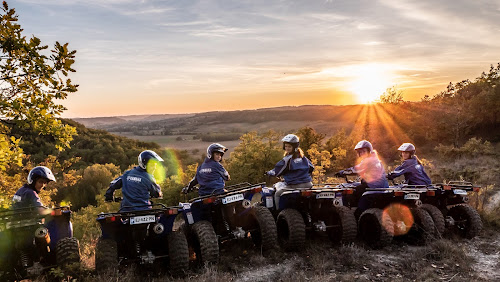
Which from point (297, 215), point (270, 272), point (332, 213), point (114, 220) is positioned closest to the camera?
point (114, 220)

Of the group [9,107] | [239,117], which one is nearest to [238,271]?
[9,107]

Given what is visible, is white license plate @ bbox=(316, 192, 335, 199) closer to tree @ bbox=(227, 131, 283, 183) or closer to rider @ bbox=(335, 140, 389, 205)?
rider @ bbox=(335, 140, 389, 205)

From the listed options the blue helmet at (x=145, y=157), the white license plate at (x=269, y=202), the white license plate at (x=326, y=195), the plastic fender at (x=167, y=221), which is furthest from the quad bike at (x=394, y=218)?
the blue helmet at (x=145, y=157)

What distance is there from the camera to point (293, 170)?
9086mm

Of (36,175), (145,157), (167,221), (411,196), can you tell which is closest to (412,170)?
(411,196)

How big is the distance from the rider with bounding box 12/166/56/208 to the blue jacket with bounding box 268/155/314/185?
4.92m

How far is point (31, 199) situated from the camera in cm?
697

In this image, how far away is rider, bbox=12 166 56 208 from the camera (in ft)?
22.7

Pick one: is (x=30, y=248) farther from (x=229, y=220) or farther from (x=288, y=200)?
(x=288, y=200)

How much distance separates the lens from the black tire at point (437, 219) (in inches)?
346

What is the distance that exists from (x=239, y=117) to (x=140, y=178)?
149 meters

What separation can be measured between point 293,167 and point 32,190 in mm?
5662

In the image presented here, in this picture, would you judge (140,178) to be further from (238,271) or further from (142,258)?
(238,271)

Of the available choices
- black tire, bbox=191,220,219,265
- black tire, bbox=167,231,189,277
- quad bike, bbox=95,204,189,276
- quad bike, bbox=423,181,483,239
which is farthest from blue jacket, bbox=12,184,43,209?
quad bike, bbox=423,181,483,239
